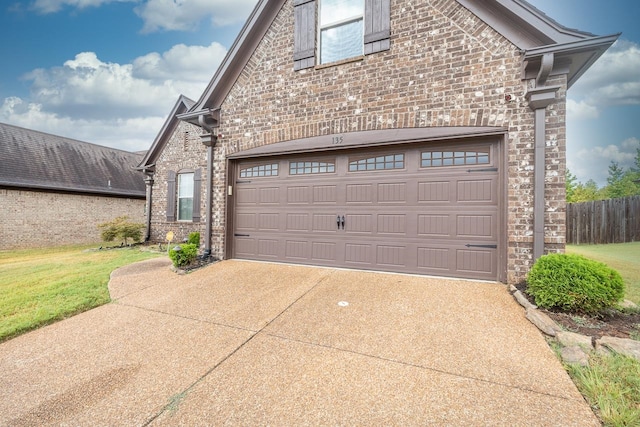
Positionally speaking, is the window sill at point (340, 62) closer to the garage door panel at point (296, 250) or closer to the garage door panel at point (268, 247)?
the garage door panel at point (296, 250)

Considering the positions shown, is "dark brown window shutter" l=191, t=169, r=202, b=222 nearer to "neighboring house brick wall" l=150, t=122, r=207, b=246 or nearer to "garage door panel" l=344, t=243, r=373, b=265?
"neighboring house brick wall" l=150, t=122, r=207, b=246

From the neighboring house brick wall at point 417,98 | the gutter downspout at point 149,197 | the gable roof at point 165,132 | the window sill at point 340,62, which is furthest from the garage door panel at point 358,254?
the gutter downspout at point 149,197

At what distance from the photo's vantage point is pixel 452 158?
4.88 metres

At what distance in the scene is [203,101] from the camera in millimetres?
6750

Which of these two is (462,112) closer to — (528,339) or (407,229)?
(407,229)

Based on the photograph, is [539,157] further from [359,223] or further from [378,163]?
[359,223]

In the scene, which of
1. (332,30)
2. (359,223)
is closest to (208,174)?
(359,223)

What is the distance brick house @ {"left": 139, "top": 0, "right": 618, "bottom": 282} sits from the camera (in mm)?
4297

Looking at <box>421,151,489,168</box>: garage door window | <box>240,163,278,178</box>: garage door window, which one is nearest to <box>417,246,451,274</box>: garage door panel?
<box>421,151,489,168</box>: garage door window

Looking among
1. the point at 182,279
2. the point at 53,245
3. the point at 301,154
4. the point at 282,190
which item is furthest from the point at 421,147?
the point at 53,245

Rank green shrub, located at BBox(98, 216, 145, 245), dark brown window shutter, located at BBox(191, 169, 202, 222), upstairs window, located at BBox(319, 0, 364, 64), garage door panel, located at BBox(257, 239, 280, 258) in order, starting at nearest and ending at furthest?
upstairs window, located at BBox(319, 0, 364, 64), garage door panel, located at BBox(257, 239, 280, 258), dark brown window shutter, located at BBox(191, 169, 202, 222), green shrub, located at BBox(98, 216, 145, 245)

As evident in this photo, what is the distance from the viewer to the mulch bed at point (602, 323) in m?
2.79

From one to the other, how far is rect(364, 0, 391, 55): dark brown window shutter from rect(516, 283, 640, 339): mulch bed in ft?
17.0

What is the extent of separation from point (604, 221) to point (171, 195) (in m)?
17.8
